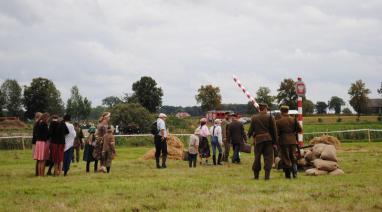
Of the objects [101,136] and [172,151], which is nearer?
[101,136]

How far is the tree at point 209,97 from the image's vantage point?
9469 cm

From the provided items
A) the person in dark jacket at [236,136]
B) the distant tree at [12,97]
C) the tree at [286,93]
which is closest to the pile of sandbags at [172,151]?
the person in dark jacket at [236,136]

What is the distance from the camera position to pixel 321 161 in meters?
13.9

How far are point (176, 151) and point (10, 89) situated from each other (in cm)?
10505

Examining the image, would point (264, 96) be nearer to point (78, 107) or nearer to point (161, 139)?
point (78, 107)

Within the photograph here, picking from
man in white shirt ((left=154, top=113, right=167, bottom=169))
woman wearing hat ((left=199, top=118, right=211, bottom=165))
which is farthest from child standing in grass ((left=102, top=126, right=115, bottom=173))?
woman wearing hat ((left=199, top=118, right=211, bottom=165))

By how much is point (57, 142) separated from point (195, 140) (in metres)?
5.75

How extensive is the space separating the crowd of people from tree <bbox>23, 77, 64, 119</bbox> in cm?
8363

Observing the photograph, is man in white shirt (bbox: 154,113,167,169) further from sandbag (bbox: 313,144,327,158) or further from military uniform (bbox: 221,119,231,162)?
sandbag (bbox: 313,144,327,158)

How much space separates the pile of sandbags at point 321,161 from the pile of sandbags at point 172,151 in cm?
825

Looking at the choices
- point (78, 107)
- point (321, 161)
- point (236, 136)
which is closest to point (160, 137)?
point (236, 136)

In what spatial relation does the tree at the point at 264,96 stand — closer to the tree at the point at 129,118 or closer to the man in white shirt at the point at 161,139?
the tree at the point at 129,118

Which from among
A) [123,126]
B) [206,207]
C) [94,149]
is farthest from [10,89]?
[206,207]

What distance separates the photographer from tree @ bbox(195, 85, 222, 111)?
94688 millimetres
